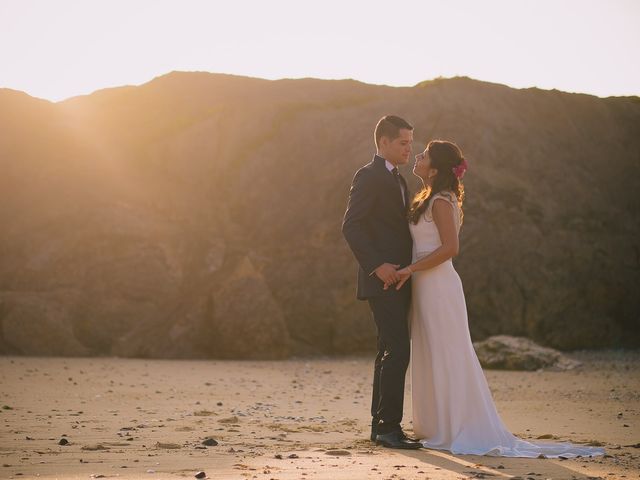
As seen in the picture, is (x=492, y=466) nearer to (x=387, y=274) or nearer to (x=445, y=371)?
(x=445, y=371)

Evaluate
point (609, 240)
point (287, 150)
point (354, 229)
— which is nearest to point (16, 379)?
point (354, 229)

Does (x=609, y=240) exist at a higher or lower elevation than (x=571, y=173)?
lower

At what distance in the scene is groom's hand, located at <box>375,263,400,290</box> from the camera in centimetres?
602

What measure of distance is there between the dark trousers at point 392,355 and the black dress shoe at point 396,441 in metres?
0.07

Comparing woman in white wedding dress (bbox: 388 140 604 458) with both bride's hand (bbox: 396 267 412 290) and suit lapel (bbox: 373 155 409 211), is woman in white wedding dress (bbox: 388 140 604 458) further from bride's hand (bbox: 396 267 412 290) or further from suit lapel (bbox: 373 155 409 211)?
suit lapel (bbox: 373 155 409 211)

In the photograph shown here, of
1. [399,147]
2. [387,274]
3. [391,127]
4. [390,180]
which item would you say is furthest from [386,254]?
[391,127]

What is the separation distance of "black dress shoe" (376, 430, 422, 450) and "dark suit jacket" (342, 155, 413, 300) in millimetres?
973

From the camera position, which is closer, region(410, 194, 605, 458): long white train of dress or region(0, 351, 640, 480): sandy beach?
region(0, 351, 640, 480): sandy beach

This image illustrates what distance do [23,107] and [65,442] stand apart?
11266 mm

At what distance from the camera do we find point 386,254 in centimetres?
620

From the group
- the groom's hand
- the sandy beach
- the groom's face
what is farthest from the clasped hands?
the sandy beach

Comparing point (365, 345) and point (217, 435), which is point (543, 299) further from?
point (217, 435)

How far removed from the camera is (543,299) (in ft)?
48.2

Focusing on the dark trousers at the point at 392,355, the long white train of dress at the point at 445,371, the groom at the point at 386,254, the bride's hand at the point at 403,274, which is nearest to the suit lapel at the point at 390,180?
the groom at the point at 386,254
